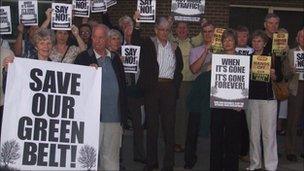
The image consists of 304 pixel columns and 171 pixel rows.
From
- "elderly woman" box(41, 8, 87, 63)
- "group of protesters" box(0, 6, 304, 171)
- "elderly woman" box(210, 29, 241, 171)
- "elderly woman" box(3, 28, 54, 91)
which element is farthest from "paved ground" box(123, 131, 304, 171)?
"elderly woman" box(3, 28, 54, 91)

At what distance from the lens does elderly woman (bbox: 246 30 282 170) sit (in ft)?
25.1

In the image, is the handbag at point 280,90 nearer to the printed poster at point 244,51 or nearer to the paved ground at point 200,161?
the printed poster at point 244,51

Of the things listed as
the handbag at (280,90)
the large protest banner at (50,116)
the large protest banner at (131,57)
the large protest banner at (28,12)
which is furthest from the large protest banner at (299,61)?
the large protest banner at (28,12)

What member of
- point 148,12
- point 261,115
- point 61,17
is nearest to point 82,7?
point 61,17

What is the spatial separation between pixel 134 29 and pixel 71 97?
9.16 ft

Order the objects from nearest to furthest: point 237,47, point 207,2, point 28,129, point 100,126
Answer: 1. point 28,129
2. point 100,126
3. point 237,47
4. point 207,2

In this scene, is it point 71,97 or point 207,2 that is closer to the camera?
point 71,97

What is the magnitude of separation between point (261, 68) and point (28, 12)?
327 cm

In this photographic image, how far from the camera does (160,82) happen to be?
7742 millimetres

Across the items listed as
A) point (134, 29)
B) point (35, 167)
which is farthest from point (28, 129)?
point (134, 29)

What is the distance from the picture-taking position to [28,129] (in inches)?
223

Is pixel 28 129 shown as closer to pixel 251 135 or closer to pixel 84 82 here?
pixel 84 82

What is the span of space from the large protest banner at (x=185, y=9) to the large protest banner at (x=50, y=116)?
2.95 m

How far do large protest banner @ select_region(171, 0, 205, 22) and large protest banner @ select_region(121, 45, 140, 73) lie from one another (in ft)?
3.35
